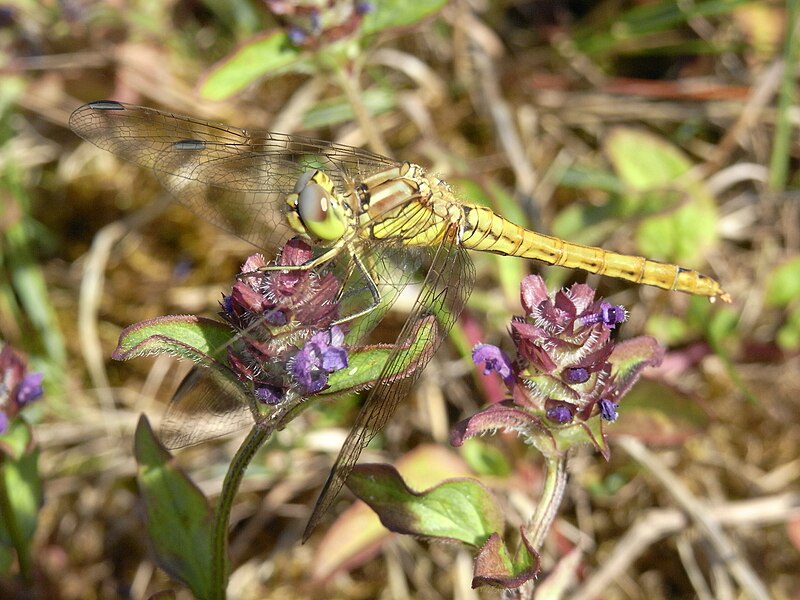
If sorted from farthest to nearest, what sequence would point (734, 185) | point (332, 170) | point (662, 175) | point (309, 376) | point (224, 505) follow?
point (734, 185)
point (662, 175)
point (332, 170)
point (224, 505)
point (309, 376)

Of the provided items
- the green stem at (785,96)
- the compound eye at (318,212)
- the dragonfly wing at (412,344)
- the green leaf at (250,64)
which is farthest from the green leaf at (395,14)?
the green stem at (785,96)

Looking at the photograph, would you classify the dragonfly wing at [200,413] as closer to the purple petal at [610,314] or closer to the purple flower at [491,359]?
the purple flower at [491,359]

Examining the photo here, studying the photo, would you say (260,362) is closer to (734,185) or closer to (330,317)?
(330,317)

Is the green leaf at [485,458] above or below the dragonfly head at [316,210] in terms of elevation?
below

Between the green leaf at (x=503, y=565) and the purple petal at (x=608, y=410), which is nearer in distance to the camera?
the green leaf at (x=503, y=565)

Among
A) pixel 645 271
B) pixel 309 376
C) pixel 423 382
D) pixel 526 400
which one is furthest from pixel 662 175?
pixel 309 376

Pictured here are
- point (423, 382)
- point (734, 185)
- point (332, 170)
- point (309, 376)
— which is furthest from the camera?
point (734, 185)
